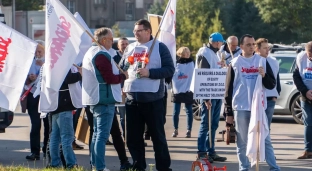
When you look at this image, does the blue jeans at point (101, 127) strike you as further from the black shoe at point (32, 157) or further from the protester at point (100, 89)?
the black shoe at point (32, 157)

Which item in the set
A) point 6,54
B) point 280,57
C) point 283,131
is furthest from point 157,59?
point 280,57

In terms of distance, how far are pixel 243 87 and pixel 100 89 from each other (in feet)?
5.75

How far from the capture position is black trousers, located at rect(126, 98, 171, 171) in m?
9.45

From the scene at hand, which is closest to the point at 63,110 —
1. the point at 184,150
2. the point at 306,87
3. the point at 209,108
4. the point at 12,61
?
the point at 12,61

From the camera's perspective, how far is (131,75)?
9445mm

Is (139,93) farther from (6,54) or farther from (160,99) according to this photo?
(6,54)

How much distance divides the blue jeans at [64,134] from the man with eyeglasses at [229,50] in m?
3.23

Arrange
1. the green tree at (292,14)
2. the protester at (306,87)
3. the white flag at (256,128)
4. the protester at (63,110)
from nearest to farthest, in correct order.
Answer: the white flag at (256,128) < the protester at (63,110) < the protester at (306,87) < the green tree at (292,14)

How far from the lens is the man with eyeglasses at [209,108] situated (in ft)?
36.9

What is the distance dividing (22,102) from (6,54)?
2664 millimetres

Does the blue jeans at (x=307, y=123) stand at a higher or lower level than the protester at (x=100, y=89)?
lower

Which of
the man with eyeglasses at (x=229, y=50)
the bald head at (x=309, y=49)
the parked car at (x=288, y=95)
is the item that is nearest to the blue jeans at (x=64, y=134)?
the man with eyeglasses at (x=229, y=50)

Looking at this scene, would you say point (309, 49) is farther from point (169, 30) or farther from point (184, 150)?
point (184, 150)

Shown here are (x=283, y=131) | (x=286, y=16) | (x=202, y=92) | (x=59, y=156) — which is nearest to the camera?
(x=59, y=156)
